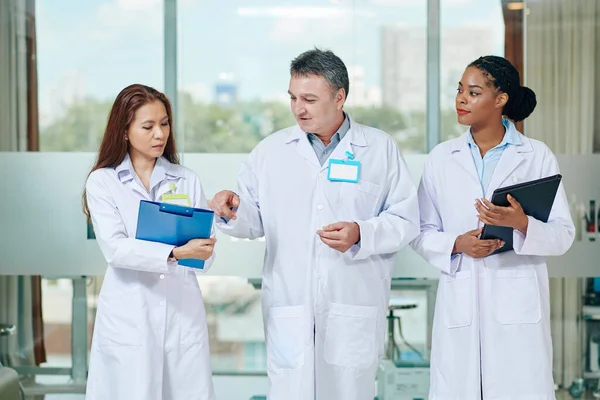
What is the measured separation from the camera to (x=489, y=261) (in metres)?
2.99

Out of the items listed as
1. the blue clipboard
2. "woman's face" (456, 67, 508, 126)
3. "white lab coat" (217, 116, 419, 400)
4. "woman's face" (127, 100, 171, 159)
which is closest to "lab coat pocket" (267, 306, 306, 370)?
"white lab coat" (217, 116, 419, 400)

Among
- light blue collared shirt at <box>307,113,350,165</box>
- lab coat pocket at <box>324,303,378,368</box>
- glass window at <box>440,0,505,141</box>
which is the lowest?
lab coat pocket at <box>324,303,378,368</box>

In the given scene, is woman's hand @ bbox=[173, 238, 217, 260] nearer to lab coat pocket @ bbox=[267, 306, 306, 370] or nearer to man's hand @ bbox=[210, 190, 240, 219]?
man's hand @ bbox=[210, 190, 240, 219]

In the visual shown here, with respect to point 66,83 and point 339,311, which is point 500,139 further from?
point 66,83

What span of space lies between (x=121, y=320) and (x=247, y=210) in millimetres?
606

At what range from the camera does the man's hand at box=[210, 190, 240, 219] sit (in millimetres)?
2867

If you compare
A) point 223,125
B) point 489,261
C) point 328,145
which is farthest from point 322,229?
point 223,125

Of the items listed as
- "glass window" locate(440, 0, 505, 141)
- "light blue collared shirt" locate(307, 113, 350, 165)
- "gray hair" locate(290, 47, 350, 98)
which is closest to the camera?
"gray hair" locate(290, 47, 350, 98)

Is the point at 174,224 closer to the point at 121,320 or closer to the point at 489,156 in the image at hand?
the point at 121,320

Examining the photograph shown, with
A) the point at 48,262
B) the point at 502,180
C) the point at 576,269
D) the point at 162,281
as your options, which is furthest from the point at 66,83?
the point at 576,269

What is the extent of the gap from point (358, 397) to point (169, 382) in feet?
2.23

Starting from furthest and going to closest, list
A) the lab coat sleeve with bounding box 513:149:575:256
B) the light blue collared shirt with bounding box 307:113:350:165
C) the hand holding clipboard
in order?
the light blue collared shirt with bounding box 307:113:350:165
the lab coat sleeve with bounding box 513:149:575:256
the hand holding clipboard

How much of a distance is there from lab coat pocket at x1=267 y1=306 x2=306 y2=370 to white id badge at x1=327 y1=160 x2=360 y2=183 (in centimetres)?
49

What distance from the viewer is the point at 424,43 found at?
4023mm
